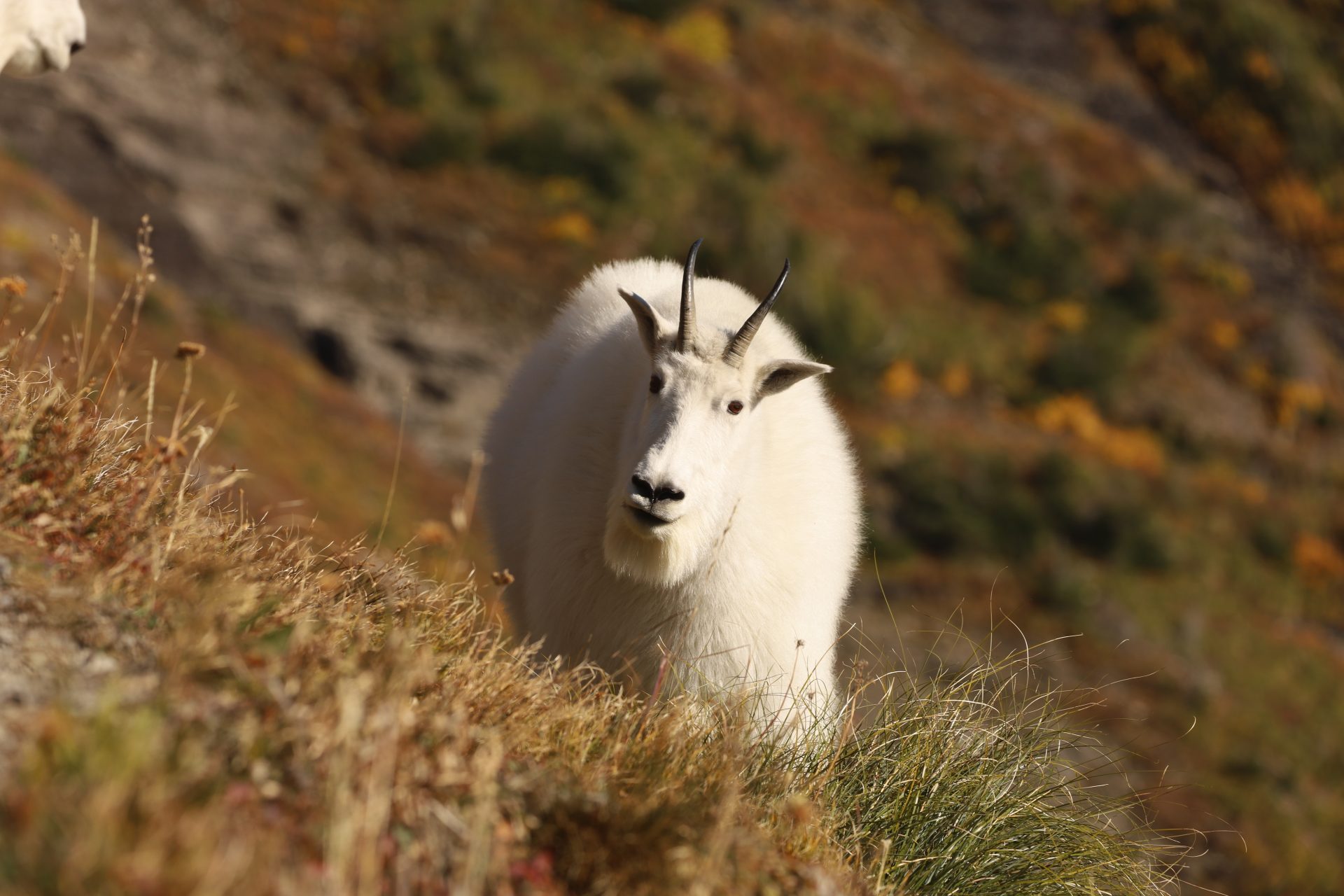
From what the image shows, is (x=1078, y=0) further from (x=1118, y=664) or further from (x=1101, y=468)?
(x=1118, y=664)

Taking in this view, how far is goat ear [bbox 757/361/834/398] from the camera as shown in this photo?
5.10 meters

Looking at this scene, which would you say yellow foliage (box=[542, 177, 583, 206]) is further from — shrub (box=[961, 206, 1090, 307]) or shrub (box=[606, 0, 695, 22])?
shrub (box=[961, 206, 1090, 307])

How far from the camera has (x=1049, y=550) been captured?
2142cm

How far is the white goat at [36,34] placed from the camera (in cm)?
385

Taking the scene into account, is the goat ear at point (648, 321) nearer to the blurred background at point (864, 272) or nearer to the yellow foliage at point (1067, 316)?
the blurred background at point (864, 272)

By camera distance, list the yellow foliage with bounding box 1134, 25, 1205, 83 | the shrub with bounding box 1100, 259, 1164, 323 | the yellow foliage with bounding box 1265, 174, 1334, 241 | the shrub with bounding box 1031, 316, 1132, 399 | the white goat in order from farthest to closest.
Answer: the yellow foliage with bounding box 1134, 25, 1205, 83, the yellow foliage with bounding box 1265, 174, 1334, 241, the shrub with bounding box 1100, 259, 1164, 323, the shrub with bounding box 1031, 316, 1132, 399, the white goat

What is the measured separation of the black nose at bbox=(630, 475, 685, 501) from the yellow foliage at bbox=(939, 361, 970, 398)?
20532mm

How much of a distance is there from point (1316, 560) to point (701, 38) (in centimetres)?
Result: 1864

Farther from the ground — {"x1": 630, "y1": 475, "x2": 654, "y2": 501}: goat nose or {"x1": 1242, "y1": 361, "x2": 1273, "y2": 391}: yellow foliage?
{"x1": 630, "y1": 475, "x2": 654, "y2": 501}: goat nose

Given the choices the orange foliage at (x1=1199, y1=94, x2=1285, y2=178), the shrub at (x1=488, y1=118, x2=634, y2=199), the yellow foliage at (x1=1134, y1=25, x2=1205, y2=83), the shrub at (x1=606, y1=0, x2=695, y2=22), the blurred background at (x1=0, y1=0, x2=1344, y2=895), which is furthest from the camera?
the yellow foliage at (x1=1134, y1=25, x2=1205, y2=83)

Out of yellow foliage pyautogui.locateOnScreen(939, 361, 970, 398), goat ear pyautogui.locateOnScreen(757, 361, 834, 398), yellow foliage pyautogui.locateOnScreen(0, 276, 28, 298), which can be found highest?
yellow foliage pyautogui.locateOnScreen(0, 276, 28, 298)

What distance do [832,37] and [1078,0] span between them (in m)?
10.2

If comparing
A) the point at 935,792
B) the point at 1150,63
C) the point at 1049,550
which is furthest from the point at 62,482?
the point at 1150,63

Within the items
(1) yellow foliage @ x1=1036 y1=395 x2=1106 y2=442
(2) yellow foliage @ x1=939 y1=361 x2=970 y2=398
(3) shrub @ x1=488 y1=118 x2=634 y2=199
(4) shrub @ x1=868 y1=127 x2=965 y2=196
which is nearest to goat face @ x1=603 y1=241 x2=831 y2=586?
(3) shrub @ x1=488 y1=118 x2=634 y2=199
